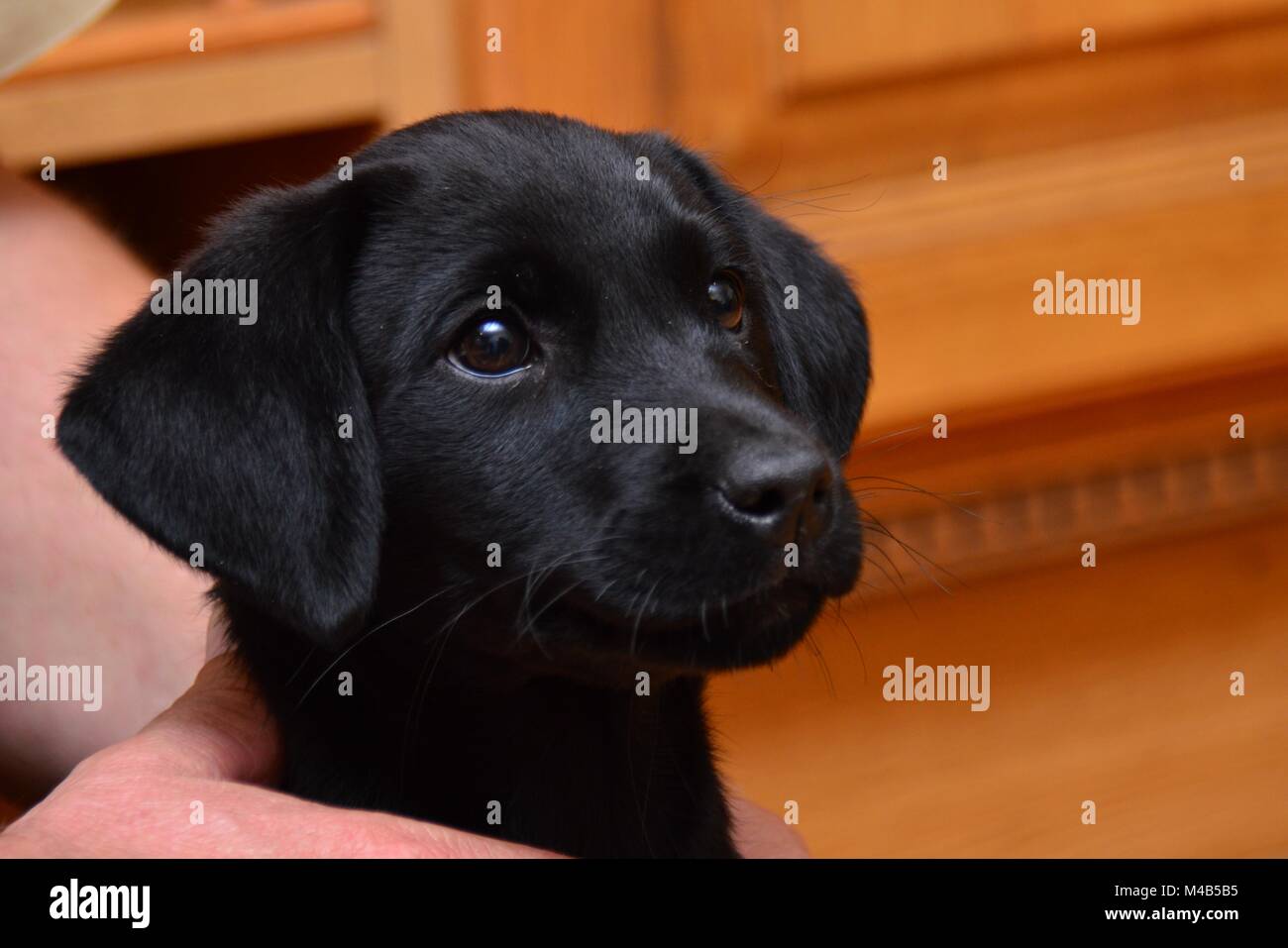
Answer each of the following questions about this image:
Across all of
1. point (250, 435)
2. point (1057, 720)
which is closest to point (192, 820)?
point (250, 435)

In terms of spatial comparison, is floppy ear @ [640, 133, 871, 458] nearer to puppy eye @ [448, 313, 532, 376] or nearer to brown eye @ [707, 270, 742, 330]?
brown eye @ [707, 270, 742, 330]

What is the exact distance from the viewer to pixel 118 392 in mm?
1050

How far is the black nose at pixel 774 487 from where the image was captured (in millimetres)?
957

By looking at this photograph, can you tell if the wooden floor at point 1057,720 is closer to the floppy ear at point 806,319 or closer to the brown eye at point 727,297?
the floppy ear at point 806,319

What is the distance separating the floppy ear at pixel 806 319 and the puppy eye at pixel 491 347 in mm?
293

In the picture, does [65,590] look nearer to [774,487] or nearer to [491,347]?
[491,347]

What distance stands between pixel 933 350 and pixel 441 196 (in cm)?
99

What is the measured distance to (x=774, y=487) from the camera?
37.6 inches

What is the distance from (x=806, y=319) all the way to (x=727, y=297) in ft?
0.48

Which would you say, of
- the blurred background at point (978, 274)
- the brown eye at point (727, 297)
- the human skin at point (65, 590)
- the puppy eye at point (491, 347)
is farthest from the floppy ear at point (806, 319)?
the human skin at point (65, 590)

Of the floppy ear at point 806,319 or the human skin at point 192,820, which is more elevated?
the floppy ear at point 806,319

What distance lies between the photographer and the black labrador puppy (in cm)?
100
